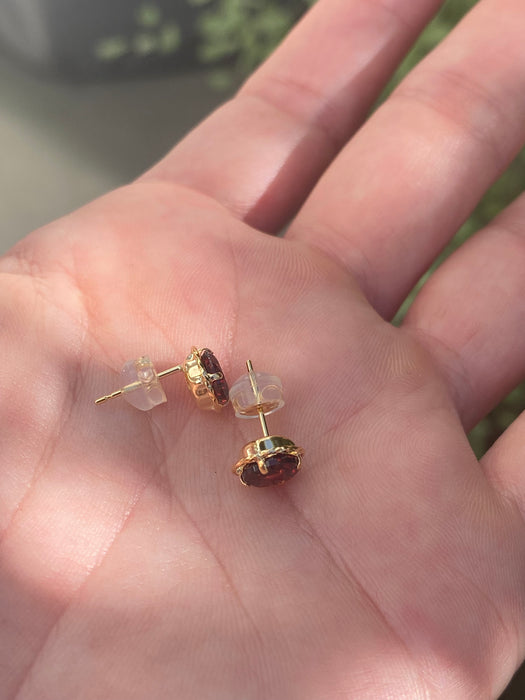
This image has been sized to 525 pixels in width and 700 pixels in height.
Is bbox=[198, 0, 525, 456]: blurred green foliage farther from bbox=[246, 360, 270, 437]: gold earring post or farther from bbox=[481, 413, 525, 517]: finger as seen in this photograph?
bbox=[246, 360, 270, 437]: gold earring post

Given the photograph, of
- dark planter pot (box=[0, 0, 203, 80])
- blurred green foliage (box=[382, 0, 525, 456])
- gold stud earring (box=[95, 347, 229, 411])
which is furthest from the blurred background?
gold stud earring (box=[95, 347, 229, 411])

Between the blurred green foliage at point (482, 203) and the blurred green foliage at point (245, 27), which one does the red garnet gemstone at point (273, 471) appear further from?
the blurred green foliage at point (245, 27)

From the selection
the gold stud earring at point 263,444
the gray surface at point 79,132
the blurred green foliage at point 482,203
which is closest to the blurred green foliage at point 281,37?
the blurred green foliage at point 482,203

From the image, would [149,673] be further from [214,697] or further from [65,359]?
[65,359]

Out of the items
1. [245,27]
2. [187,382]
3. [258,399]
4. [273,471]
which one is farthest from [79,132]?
[273,471]

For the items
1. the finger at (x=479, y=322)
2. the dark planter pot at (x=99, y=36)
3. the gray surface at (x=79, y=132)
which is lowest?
the gray surface at (x=79, y=132)

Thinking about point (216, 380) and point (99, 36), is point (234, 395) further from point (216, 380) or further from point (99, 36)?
point (99, 36)
